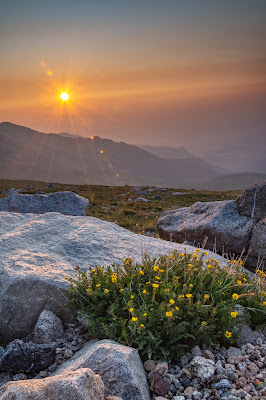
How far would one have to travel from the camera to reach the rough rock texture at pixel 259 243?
403 inches

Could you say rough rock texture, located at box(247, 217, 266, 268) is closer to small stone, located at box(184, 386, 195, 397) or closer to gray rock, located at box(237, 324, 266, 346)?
gray rock, located at box(237, 324, 266, 346)

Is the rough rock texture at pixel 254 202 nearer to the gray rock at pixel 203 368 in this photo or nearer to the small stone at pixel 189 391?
the gray rock at pixel 203 368

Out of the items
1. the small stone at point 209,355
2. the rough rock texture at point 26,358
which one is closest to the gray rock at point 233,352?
the small stone at point 209,355

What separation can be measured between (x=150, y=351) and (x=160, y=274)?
1.51 meters

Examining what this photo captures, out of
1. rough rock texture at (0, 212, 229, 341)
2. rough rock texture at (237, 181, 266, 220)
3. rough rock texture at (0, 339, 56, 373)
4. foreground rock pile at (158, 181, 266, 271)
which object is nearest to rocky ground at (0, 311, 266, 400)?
rough rock texture at (0, 339, 56, 373)

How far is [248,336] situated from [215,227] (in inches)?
255

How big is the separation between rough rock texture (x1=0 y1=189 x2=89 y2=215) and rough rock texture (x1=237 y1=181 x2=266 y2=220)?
1232cm

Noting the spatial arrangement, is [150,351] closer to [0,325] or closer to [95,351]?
[95,351]

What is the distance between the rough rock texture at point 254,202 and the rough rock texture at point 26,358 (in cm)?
883

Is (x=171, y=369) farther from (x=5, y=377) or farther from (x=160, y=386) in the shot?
(x=5, y=377)

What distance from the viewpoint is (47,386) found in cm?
311

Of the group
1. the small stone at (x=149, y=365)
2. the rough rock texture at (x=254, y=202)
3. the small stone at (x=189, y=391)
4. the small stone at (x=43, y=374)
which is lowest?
the small stone at (x=43, y=374)

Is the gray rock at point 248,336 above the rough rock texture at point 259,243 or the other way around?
the other way around

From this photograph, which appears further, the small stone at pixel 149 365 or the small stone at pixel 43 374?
the small stone at pixel 43 374
